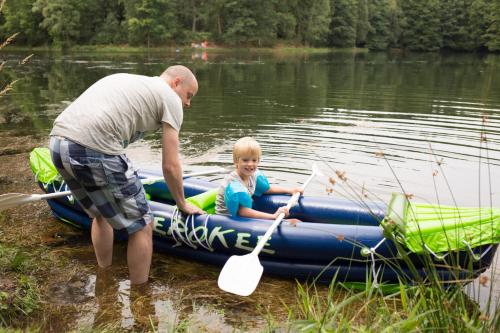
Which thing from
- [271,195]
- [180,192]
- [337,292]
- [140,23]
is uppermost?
[140,23]

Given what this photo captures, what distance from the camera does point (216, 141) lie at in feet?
25.2

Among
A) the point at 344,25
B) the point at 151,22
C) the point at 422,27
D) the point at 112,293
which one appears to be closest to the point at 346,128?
the point at 112,293

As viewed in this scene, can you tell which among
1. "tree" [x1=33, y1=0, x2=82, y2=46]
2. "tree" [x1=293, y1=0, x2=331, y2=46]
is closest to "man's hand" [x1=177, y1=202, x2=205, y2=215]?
"tree" [x1=33, y1=0, x2=82, y2=46]

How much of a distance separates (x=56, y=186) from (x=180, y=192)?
162 cm

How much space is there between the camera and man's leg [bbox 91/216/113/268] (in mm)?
3230

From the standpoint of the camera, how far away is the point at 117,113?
2.73 metres

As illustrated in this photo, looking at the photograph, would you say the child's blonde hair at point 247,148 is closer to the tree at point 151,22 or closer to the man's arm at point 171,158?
the man's arm at point 171,158

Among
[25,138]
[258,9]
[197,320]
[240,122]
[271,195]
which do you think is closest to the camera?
[197,320]

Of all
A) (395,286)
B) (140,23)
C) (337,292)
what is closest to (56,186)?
(337,292)

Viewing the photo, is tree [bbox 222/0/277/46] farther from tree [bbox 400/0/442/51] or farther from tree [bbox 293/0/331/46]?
tree [bbox 400/0/442/51]

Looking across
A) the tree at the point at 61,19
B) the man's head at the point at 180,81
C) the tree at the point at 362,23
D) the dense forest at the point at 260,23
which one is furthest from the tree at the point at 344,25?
the man's head at the point at 180,81

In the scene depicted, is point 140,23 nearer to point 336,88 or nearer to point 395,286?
point 336,88

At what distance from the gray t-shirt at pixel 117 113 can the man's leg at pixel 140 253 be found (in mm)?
554

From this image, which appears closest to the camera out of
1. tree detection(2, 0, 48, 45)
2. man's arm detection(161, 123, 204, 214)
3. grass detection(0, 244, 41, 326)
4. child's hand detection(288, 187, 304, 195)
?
grass detection(0, 244, 41, 326)
